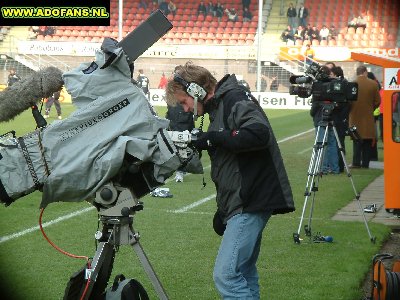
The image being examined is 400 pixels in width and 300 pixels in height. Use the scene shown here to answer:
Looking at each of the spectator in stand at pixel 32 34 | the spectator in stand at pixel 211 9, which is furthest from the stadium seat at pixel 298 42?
the spectator in stand at pixel 32 34

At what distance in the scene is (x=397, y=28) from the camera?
1903 inches

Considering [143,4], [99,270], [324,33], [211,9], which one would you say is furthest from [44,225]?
[211,9]

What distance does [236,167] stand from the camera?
6168 mm

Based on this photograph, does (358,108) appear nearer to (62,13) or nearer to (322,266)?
(322,266)

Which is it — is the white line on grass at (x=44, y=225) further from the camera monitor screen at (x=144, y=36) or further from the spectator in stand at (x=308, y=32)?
the spectator in stand at (x=308, y=32)

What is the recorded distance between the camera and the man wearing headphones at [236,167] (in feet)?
19.9

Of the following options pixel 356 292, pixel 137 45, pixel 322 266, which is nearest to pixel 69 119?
pixel 137 45

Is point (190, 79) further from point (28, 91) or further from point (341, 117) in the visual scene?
point (341, 117)

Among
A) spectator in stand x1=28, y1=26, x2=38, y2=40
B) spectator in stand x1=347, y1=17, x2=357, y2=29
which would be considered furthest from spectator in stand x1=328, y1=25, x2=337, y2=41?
spectator in stand x1=28, y1=26, x2=38, y2=40

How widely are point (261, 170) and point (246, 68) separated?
139 ft

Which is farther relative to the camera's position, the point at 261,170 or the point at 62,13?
the point at 62,13

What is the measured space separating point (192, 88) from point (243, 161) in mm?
585

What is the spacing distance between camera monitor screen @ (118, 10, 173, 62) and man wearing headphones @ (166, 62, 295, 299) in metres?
0.51

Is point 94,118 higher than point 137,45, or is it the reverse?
point 137,45
